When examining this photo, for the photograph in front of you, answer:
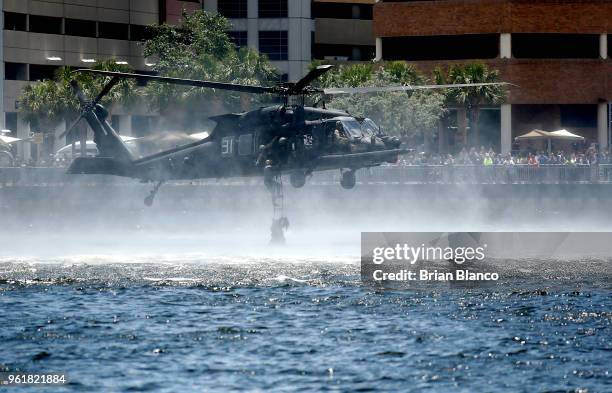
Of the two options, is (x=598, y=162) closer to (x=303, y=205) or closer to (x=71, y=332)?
(x=303, y=205)

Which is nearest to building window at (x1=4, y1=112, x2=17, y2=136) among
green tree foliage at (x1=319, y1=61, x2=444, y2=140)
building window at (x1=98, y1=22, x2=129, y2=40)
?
building window at (x1=98, y1=22, x2=129, y2=40)

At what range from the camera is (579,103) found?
4451 inches

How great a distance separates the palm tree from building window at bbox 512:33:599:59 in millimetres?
7368

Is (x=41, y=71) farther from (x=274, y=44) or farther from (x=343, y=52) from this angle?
(x=343, y=52)

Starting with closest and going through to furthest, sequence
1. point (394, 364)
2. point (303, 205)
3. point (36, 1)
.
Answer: point (394, 364), point (303, 205), point (36, 1)

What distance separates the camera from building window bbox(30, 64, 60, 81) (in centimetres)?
12369

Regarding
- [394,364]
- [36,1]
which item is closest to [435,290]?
[394,364]

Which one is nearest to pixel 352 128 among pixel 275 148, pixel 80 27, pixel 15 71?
pixel 275 148

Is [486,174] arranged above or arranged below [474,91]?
below

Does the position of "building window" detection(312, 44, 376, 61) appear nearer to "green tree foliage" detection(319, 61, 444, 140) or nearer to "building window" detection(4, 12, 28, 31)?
"building window" detection(4, 12, 28, 31)

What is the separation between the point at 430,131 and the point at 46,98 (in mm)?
31423

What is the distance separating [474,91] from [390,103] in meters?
9.64

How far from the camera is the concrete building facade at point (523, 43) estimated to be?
111938mm

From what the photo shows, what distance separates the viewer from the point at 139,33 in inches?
5157
